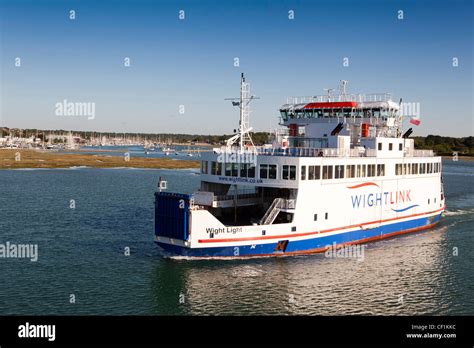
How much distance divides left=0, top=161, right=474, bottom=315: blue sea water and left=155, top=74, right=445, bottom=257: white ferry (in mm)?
1562

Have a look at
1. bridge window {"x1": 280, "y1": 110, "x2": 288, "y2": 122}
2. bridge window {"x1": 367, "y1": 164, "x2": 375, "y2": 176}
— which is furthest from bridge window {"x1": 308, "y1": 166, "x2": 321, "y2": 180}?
bridge window {"x1": 280, "y1": 110, "x2": 288, "y2": 122}

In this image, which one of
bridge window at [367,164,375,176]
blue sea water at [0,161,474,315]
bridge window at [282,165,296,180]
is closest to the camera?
blue sea water at [0,161,474,315]

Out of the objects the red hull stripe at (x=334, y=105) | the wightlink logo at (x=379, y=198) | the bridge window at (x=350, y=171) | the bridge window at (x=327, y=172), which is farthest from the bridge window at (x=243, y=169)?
the red hull stripe at (x=334, y=105)

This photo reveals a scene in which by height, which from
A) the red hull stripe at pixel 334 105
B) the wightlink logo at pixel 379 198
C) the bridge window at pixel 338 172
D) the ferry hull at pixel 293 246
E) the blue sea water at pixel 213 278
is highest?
the red hull stripe at pixel 334 105

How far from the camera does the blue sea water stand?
2511 cm

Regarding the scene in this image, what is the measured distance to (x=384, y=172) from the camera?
1604 inches

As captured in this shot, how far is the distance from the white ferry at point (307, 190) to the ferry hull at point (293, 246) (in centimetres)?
7

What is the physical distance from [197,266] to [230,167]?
7701 mm

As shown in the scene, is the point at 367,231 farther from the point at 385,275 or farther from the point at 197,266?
the point at 197,266

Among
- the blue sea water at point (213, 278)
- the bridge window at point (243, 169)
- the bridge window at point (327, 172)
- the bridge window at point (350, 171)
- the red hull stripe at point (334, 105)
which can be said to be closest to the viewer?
the blue sea water at point (213, 278)

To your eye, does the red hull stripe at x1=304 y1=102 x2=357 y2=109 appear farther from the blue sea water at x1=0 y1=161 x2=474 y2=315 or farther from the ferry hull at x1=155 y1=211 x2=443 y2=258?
the blue sea water at x1=0 y1=161 x2=474 y2=315

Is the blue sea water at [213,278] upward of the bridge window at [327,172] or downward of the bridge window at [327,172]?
downward

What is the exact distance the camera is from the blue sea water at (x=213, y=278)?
25.1 metres

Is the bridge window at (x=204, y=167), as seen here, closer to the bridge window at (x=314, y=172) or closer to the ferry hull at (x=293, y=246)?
the ferry hull at (x=293, y=246)
